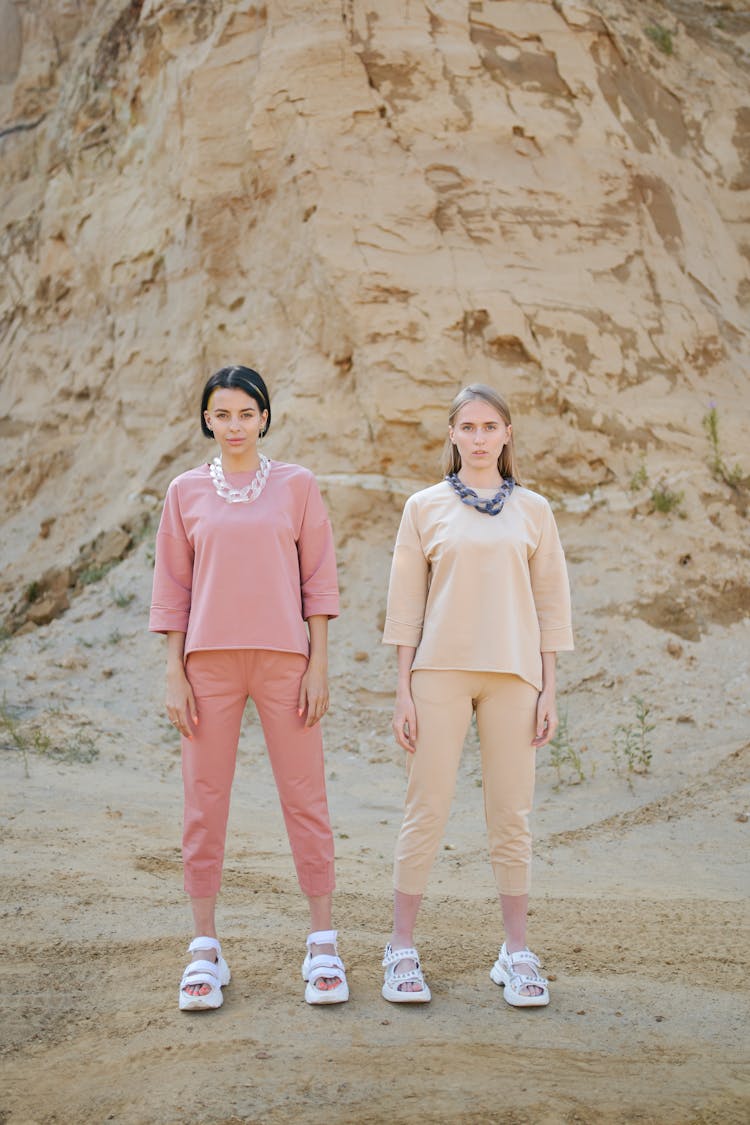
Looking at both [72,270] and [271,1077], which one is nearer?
[271,1077]

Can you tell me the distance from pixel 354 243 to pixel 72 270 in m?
4.24

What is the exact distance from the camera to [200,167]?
32.2 ft

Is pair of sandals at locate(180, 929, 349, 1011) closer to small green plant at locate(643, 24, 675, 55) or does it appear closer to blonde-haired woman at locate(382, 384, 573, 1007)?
blonde-haired woman at locate(382, 384, 573, 1007)

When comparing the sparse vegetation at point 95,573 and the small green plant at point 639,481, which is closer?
the small green plant at point 639,481

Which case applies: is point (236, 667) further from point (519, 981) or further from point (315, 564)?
point (519, 981)

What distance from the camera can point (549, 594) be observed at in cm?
345

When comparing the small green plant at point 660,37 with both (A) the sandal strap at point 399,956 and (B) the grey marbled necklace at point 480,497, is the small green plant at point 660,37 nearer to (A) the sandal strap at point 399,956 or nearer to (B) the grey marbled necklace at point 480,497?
(B) the grey marbled necklace at point 480,497

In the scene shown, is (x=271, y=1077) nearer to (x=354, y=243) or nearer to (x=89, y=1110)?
(x=89, y=1110)

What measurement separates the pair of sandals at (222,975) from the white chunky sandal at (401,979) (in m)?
0.13

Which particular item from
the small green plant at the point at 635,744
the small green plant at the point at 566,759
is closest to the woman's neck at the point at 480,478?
the small green plant at the point at 635,744

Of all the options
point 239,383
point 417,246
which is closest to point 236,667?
point 239,383

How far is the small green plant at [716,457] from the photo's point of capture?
8.29 meters

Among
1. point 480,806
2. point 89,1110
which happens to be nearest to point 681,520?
point 480,806

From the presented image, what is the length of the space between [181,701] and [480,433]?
1.30m
